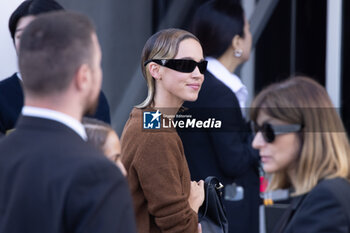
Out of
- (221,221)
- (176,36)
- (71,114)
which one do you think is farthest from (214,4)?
(71,114)

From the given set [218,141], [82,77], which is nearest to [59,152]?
[82,77]

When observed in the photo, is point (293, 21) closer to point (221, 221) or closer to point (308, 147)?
point (221, 221)

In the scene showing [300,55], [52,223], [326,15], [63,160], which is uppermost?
[63,160]

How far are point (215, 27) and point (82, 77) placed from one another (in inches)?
91.9

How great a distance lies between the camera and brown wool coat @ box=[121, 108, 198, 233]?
2.71 metres

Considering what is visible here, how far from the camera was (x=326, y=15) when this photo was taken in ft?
22.5

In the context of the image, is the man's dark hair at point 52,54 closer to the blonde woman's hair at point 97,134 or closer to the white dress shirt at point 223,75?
the blonde woman's hair at point 97,134

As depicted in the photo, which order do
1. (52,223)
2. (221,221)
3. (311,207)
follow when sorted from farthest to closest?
1. (221,221)
2. (311,207)
3. (52,223)

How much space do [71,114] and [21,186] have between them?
258 millimetres

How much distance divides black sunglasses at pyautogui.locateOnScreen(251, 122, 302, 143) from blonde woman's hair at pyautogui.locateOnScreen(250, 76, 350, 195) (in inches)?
0.8

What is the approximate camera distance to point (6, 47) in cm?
412

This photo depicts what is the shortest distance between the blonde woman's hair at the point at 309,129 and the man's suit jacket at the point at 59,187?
0.79 meters

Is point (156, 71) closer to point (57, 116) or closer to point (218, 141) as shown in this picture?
point (218, 141)

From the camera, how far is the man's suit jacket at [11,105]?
3.05 meters
